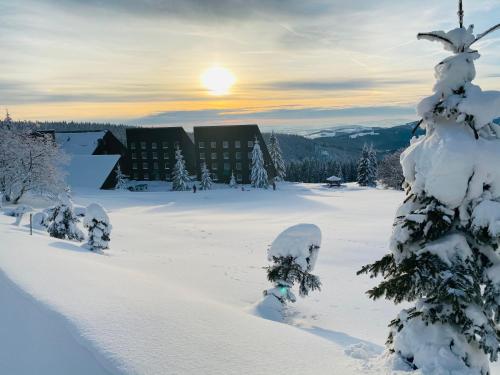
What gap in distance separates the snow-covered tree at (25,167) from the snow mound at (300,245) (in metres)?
31.8

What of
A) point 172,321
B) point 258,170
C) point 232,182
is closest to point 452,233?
point 172,321

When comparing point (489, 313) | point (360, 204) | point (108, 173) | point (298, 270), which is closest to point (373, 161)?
point (360, 204)

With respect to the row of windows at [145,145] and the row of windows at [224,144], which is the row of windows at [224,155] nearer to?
the row of windows at [224,144]

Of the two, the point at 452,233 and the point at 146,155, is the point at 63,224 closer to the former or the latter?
the point at 452,233

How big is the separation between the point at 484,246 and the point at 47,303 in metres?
6.02

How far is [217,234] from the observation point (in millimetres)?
25547

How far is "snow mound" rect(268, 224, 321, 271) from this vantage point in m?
10.2

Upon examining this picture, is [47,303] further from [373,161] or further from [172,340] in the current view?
[373,161]

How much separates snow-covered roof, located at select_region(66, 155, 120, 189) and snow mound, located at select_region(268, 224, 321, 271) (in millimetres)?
49368

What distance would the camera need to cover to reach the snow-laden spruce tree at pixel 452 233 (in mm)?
4402

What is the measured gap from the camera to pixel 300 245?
10.2 meters

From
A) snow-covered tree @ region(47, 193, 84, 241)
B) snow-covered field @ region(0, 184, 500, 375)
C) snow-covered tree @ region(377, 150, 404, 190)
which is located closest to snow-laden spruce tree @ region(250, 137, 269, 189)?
snow-covered tree @ region(377, 150, 404, 190)

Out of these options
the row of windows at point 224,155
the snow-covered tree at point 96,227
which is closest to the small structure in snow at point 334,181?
the row of windows at point 224,155

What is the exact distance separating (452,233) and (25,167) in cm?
3862
